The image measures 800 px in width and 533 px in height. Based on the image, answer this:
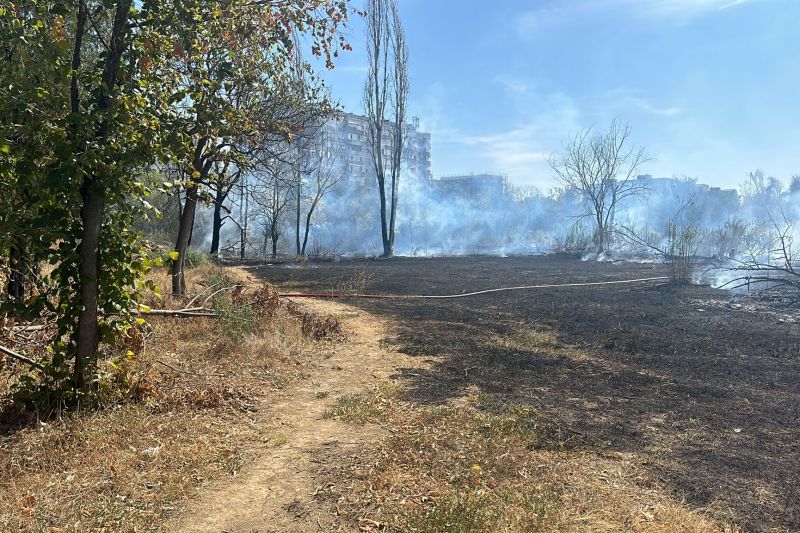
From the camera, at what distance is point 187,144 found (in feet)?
13.5

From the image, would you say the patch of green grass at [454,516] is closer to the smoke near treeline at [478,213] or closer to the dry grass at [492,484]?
the dry grass at [492,484]

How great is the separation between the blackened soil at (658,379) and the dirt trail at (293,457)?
82 cm

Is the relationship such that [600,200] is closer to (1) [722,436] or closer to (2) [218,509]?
(1) [722,436]

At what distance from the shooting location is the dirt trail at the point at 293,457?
2.93 m

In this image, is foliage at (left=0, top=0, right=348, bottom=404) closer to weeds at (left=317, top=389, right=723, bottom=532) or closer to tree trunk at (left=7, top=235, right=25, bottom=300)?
tree trunk at (left=7, top=235, right=25, bottom=300)

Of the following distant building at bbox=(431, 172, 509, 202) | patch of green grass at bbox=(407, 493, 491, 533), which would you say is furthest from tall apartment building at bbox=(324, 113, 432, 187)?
patch of green grass at bbox=(407, 493, 491, 533)

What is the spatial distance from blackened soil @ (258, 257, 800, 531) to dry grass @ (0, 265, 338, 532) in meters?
1.87

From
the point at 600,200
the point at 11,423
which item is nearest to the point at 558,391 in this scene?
the point at 11,423

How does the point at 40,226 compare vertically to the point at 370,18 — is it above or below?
below

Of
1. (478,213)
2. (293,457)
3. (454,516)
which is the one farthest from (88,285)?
(478,213)

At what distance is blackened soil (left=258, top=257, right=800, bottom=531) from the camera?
3.51 meters

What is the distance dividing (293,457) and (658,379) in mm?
4332

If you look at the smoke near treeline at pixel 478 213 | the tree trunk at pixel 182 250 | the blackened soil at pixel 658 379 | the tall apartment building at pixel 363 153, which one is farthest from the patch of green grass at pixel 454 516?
the tall apartment building at pixel 363 153

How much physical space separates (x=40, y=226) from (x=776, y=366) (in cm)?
807
